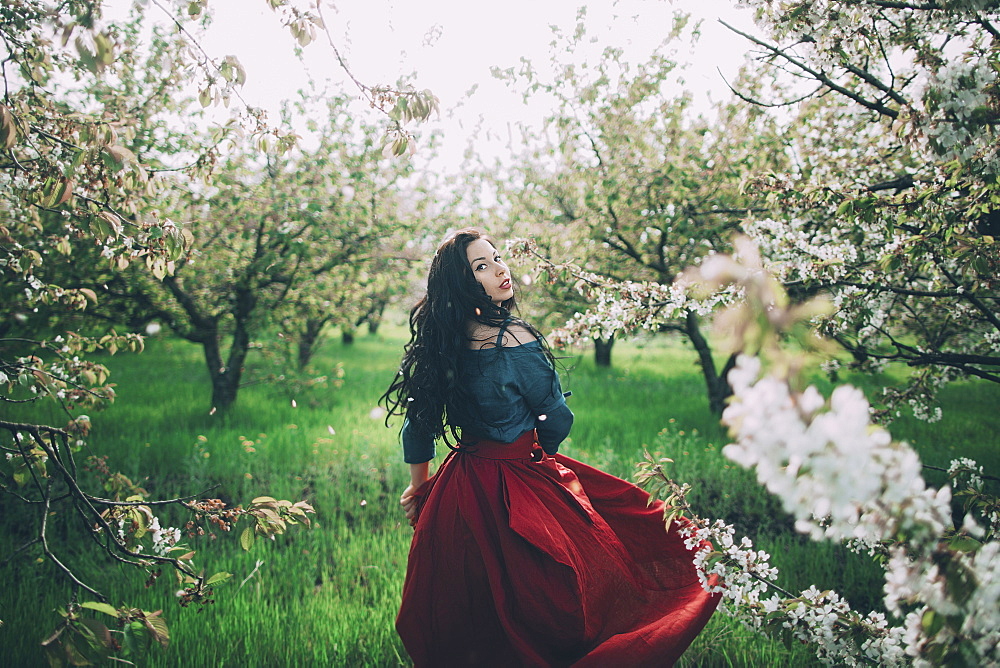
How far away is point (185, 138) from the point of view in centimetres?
534

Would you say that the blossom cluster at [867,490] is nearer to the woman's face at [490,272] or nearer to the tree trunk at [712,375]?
the woman's face at [490,272]

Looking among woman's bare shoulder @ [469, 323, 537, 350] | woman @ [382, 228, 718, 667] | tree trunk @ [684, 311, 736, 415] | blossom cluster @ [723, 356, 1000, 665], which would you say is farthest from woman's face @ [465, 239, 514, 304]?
tree trunk @ [684, 311, 736, 415]

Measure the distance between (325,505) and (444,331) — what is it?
2.66 metres

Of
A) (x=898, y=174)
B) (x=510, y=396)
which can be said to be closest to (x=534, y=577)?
(x=510, y=396)

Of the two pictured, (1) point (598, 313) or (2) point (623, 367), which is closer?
(1) point (598, 313)

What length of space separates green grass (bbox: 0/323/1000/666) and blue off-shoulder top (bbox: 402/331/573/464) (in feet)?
3.84

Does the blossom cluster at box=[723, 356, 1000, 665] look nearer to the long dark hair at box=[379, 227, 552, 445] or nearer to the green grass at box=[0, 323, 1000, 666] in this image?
the green grass at box=[0, 323, 1000, 666]

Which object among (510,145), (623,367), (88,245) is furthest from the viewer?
(623,367)

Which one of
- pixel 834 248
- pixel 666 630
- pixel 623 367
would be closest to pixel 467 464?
pixel 666 630

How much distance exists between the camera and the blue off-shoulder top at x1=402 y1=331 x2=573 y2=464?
2.29 metres

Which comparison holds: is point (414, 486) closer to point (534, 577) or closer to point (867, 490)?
point (534, 577)

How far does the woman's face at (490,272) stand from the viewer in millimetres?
2459

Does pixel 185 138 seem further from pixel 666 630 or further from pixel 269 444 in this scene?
pixel 666 630

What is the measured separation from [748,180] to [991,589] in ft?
8.17
